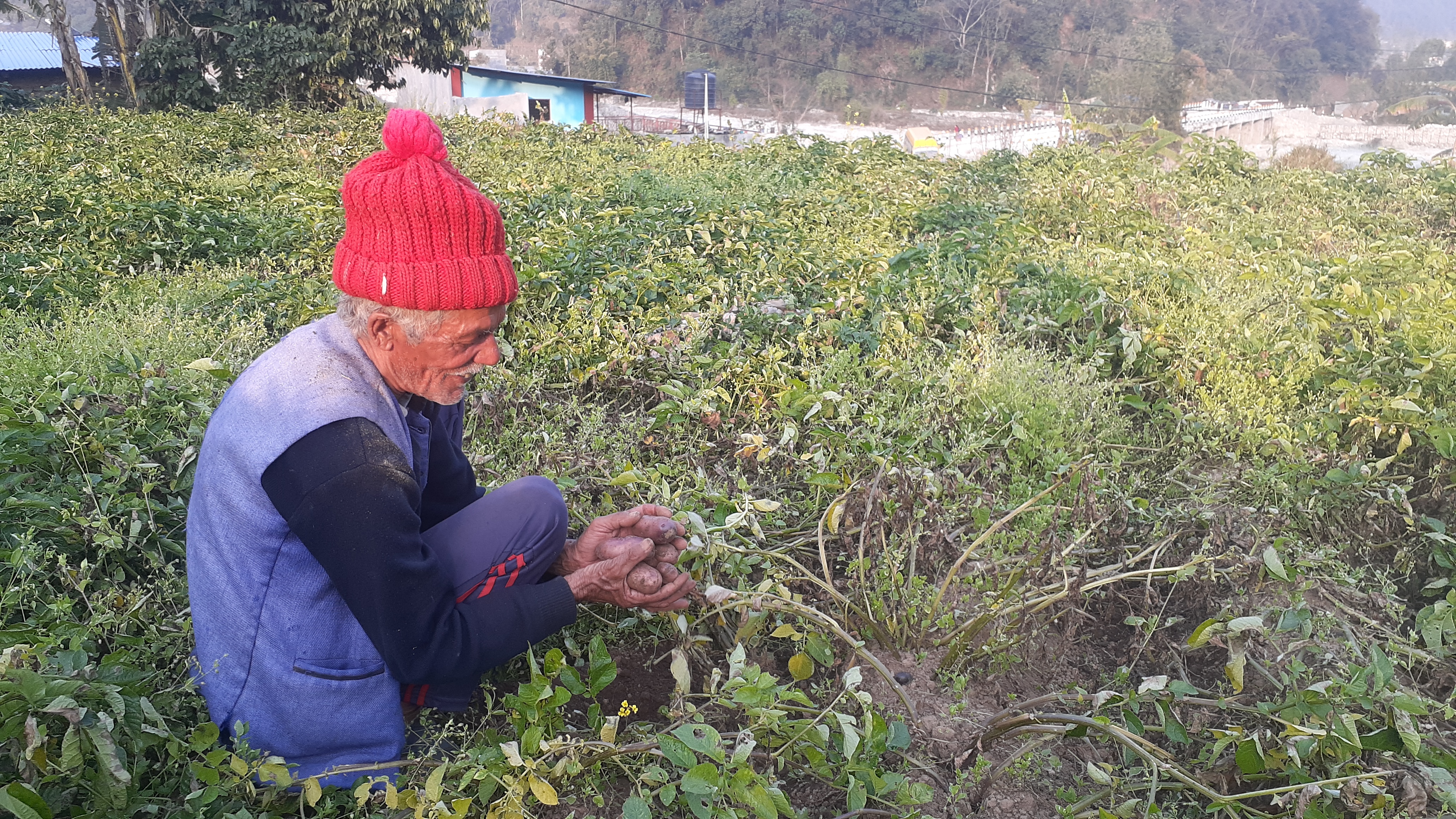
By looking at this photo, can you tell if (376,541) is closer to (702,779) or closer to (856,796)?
(702,779)

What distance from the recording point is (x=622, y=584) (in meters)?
1.87

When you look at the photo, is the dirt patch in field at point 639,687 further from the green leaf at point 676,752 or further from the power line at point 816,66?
the power line at point 816,66

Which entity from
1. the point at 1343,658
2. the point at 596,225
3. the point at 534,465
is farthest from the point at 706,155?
the point at 1343,658

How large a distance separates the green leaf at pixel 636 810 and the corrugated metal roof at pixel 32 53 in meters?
25.7

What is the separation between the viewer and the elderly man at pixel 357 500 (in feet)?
4.86

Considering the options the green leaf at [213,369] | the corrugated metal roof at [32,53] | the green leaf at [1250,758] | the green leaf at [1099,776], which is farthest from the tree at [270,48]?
the green leaf at [1250,758]

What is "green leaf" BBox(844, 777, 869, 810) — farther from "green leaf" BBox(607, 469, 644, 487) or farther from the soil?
"green leaf" BBox(607, 469, 644, 487)

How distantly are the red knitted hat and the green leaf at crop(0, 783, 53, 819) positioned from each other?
83cm

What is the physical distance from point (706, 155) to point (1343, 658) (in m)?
7.73

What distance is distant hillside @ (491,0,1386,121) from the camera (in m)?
50.1

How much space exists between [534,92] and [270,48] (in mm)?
15158

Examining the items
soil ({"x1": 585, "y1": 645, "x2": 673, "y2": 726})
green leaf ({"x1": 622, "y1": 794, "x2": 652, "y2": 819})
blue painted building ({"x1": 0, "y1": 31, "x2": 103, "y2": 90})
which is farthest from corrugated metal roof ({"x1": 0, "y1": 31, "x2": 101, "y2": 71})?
green leaf ({"x1": 622, "y1": 794, "x2": 652, "y2": 819})

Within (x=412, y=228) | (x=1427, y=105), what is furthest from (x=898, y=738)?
(x=1427, y=105)

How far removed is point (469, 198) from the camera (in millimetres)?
1575
